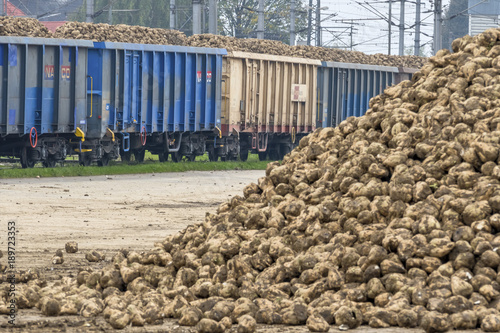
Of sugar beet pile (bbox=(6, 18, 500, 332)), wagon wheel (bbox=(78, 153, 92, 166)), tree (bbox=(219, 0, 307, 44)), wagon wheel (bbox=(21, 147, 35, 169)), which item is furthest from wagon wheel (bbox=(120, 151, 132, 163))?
tree (bbox=(219, 0, 307, 44))

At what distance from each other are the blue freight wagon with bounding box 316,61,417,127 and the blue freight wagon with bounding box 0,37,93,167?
39.3 ft

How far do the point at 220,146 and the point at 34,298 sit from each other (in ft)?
64.6

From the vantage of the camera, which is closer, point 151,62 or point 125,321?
point 125,321

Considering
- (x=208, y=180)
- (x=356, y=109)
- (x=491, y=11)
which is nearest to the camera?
(x=208, y=180)

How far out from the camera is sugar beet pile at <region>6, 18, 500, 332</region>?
6809 millimetres

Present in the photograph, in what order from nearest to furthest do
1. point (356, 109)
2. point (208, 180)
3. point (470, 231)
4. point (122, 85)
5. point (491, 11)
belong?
point (470, 231) < point (208, 180) < point (122, 85) < point (356, 109) < point (491, 11)

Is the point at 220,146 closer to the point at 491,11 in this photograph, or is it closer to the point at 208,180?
the point at 208,180

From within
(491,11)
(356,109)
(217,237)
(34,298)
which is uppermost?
(491,11)

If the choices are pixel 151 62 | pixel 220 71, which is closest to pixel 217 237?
pixel 151 62

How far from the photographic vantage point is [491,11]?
267 ft

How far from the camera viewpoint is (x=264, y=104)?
2816 centimetres

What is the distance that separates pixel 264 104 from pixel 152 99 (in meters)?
5.15

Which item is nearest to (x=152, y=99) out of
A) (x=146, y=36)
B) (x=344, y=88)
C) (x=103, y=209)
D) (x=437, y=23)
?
(x=146, y=36)

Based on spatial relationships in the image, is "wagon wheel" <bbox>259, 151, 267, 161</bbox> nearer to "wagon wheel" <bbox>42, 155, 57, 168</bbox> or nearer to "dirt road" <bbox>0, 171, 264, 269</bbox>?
"dirt road" <bbox>0, 171, 264, 269</bbox>
